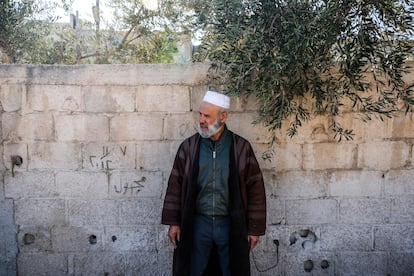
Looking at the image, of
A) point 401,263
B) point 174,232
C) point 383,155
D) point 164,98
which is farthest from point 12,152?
point 401,263

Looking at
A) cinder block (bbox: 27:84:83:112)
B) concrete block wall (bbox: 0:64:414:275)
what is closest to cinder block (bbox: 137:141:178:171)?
concrete block wall (bbox: 0:64:414:275)

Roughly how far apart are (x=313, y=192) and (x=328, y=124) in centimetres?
62

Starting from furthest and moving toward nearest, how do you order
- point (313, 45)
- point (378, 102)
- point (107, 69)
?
1. point (107, 69)
2. point (378, 102)
3. point (313, 45)

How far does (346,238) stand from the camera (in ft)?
11.0

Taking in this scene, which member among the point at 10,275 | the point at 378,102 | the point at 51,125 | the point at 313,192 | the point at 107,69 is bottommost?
the point at 10,275

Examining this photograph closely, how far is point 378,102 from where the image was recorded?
2.97 meters

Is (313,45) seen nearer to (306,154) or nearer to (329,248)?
(306,154)

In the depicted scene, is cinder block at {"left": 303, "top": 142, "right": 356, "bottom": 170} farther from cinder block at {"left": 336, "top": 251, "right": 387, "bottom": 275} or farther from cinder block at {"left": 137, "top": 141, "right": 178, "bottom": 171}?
cinder block at {"left": 137, "top": 141, "right": 178, "bottom": 171}

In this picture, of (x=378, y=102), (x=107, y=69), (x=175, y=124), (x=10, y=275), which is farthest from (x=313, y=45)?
(x=10, y=275)

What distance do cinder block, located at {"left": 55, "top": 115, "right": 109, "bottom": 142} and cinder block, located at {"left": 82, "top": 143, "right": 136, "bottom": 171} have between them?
0.26 feet

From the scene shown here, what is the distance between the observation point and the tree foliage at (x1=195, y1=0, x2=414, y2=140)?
2691 mm

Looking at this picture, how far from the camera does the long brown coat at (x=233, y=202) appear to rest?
106 inches

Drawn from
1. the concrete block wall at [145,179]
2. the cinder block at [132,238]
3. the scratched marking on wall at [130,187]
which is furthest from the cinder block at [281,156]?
the cinder block at [132,238]

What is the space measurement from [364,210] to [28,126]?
308 centimetres
